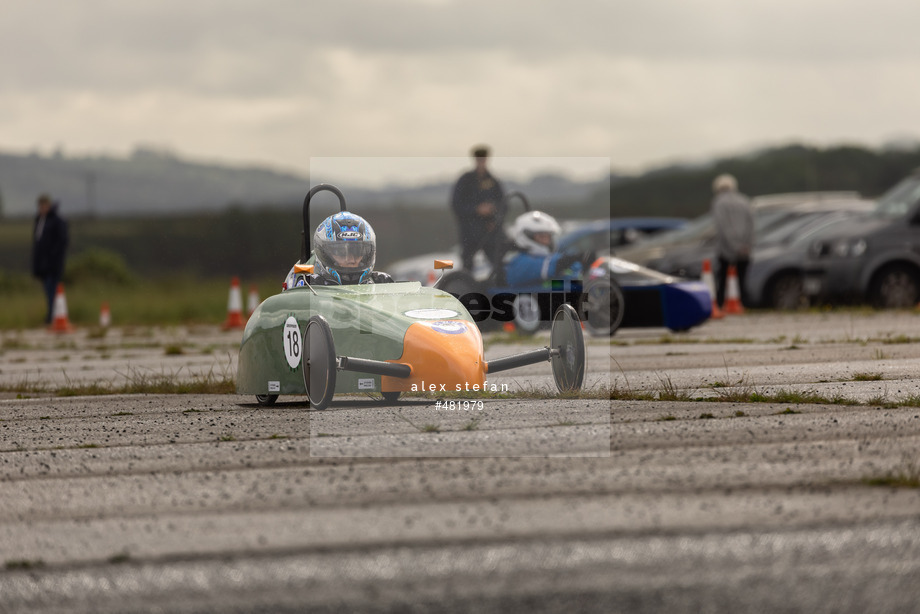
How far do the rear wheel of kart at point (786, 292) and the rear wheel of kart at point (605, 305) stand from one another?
5.29 metres

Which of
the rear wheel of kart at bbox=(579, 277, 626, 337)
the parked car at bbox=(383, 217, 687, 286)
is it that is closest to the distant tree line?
the parked car at bbox=(383, 217, 687, 286)

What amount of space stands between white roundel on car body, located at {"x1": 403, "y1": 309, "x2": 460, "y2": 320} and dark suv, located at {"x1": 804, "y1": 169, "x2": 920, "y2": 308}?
1252cm

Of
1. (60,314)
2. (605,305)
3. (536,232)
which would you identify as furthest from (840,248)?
(60,314)

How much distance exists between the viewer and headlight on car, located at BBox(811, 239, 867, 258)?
2023cm

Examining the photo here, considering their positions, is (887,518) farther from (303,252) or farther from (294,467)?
(303,252)

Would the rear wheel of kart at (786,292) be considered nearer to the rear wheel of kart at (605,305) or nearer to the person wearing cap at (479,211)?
the rear wheel of kart at (605,305)

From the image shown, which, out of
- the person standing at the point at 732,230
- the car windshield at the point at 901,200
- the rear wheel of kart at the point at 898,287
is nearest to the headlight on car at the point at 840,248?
the rear wheel of kart at the point at 898,287

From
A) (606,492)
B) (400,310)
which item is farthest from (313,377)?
(606,492)

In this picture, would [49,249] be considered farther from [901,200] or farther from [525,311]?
[525,311]

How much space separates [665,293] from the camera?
55.4 ft

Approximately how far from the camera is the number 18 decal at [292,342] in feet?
30.7

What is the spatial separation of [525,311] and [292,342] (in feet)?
8.22

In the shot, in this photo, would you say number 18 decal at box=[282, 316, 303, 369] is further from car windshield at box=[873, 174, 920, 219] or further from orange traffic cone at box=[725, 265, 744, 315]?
car windshield at box=[873, 174, 920, 219]

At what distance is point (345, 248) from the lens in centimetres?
977
